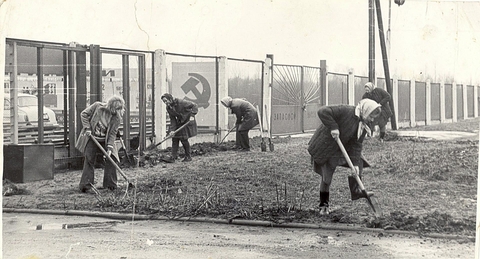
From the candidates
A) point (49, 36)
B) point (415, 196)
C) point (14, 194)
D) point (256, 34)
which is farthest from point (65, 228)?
point (415, 196)

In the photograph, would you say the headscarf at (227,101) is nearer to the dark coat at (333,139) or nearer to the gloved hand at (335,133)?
the dark coat at (333,139)

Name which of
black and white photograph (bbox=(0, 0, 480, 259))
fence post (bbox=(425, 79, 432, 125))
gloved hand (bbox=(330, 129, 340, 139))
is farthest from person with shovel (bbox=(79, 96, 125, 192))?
fence post (bbox=(425, 79, 432, 125))

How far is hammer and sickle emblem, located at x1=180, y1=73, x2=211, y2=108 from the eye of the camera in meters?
7.10

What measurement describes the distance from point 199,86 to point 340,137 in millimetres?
1965

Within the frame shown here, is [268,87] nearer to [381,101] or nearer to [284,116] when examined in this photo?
[284,116]

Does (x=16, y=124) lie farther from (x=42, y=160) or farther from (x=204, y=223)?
(x=204, y=223)

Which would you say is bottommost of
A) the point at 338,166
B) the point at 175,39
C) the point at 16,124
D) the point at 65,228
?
the point at 65,228

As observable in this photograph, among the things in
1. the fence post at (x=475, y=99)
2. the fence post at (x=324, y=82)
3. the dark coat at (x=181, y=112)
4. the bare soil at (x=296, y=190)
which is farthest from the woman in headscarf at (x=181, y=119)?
the fence post at (x=475, y=99)

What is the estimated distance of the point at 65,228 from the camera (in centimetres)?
618

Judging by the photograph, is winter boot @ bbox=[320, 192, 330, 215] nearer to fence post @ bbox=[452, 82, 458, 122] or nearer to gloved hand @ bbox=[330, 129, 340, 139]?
gloved hand @ bbox=[330, 129, 340, 139]

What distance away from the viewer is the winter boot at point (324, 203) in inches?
239

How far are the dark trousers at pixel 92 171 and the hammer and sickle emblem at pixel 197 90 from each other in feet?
4.22

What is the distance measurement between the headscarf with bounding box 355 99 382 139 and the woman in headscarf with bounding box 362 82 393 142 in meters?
0.06

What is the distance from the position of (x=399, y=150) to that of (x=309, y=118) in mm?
967
